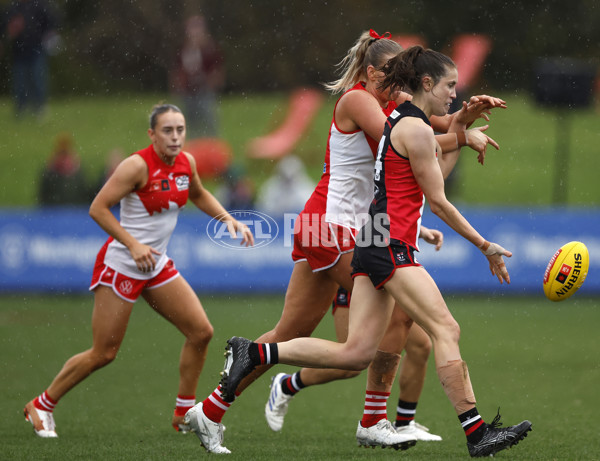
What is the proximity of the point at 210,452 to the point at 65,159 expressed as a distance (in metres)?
9.07

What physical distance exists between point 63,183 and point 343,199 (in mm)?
8468

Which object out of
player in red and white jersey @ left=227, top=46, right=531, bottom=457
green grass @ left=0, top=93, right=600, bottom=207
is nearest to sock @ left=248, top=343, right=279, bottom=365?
player in red and white jersey @ left=227, top=46, right=531, bottom=457

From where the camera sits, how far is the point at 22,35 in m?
18.3

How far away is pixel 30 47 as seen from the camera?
1878 cm

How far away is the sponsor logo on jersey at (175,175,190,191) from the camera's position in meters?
6.54

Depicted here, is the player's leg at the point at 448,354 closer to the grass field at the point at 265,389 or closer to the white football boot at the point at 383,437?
the grass field at the point at 265,389

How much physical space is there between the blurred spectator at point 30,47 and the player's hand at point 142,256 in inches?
468

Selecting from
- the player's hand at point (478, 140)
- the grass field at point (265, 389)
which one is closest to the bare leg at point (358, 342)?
the grass field at point (265, 389)

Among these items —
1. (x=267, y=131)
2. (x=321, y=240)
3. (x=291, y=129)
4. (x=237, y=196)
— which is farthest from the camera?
(x=267, y=131)

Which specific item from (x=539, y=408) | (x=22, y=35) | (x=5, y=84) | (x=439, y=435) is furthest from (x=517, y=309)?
(x=5, y=84)

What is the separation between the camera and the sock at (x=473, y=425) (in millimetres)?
4992

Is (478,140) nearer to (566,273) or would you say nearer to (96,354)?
(566,273)

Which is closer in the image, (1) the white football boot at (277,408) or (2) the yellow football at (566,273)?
(2) the yellow football at (566,273)

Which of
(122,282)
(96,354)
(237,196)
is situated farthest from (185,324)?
(237,196)
